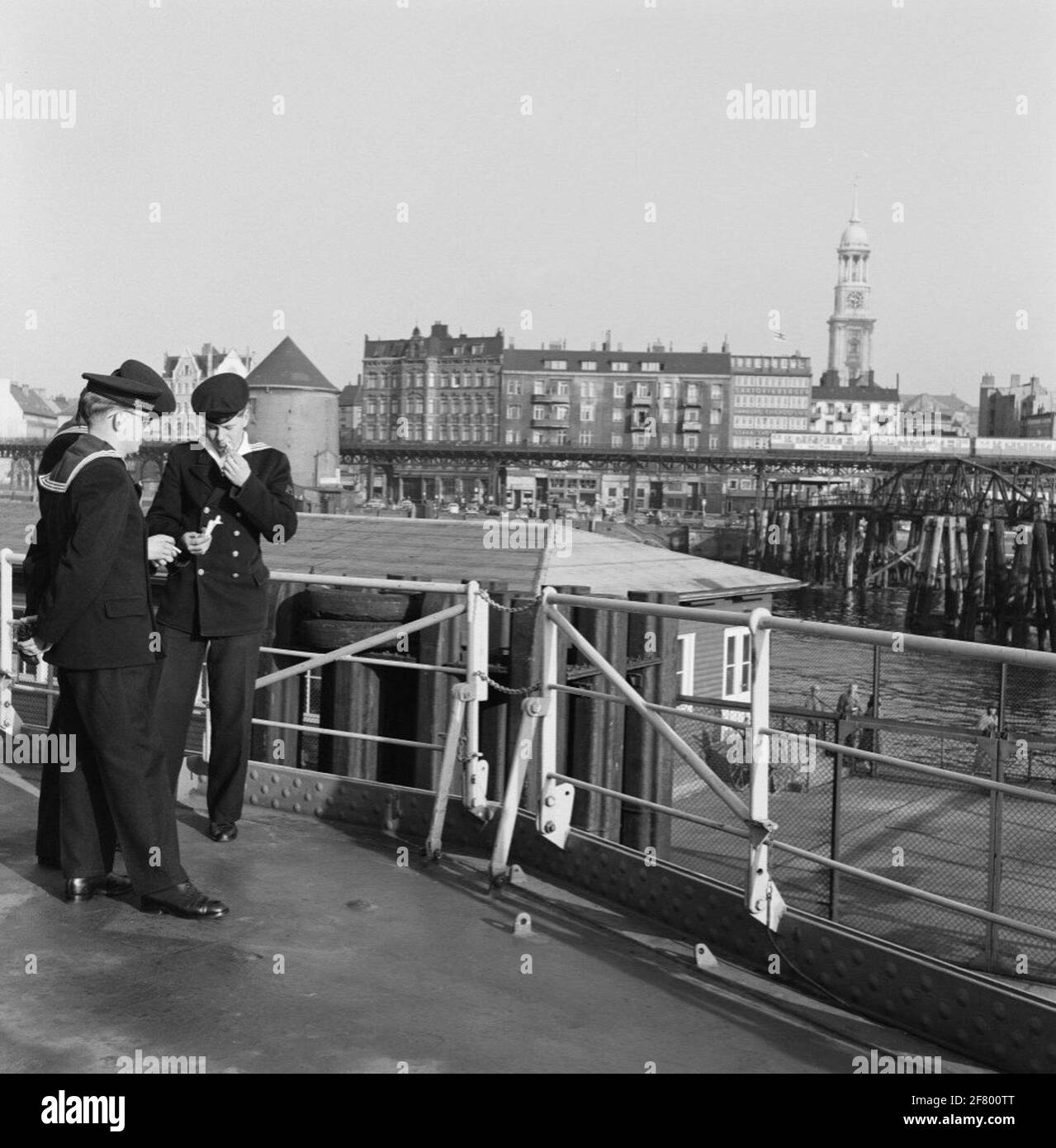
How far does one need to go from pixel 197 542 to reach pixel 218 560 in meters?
0.22

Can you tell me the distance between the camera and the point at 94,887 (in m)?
5.48

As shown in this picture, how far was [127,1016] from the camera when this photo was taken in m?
4.24

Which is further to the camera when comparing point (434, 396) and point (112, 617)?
point (434, 396)

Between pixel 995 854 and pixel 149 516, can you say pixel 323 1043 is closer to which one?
pixel 149 516

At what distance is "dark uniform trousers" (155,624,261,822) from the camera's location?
19.3 feet

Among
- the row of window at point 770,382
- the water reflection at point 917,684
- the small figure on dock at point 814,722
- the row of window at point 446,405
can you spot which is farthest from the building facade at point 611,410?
the small figure on dock at point 814,722

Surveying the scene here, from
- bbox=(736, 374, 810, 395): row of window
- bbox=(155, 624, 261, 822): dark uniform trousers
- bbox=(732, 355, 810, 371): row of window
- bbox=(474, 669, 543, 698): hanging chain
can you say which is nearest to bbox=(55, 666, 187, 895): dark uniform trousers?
bbox=(155, 624, 261, 822): dark uniform trousers

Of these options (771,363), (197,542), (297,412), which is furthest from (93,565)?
(771,363)

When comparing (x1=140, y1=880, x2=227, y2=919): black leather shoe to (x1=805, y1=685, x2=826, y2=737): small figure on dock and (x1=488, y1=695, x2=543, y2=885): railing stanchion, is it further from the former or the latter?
(x1=805, y1=685, x2=826, y2=737): small figure on dock

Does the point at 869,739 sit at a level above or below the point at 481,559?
below

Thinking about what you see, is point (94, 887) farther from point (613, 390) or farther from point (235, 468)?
point (613, 390)

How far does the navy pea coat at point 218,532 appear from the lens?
5.96m

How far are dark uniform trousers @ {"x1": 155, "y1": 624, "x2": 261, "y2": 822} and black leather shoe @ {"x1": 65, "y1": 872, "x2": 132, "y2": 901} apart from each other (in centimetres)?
43
